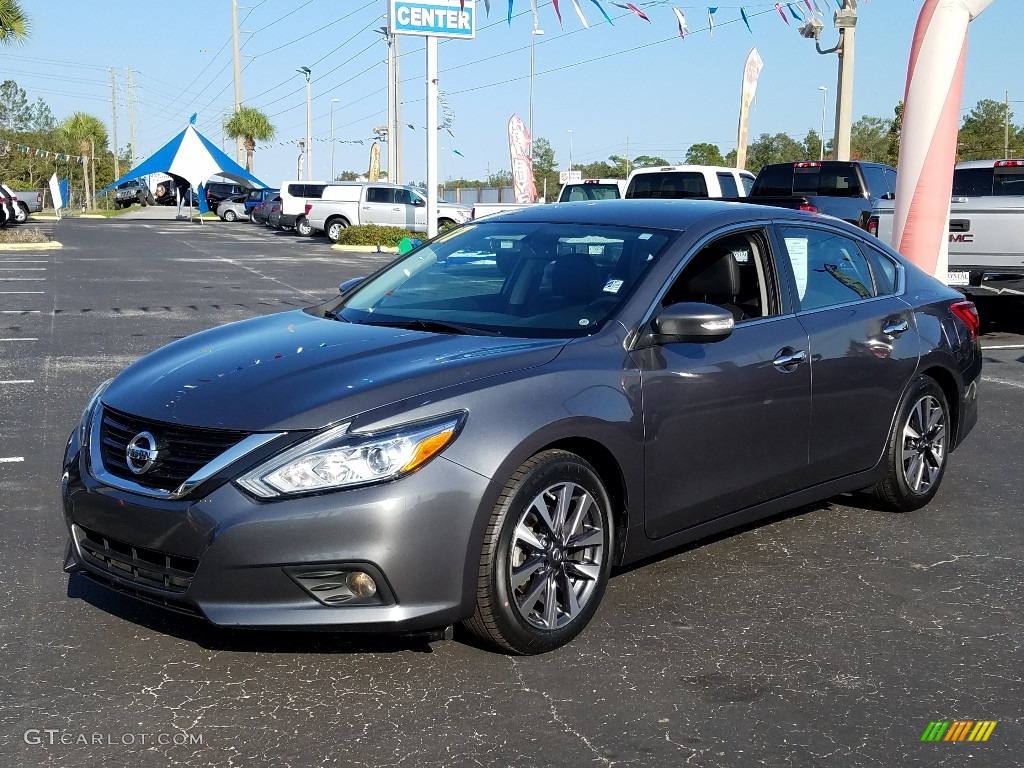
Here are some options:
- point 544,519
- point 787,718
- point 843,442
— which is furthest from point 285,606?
point 843,442

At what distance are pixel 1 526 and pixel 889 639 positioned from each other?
4.06 m

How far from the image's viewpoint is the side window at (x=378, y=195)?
38344mm

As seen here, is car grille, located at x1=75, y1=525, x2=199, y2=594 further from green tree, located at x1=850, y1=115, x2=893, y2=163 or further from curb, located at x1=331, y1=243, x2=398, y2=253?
green tree, located at x1=850, y1=115, x2=893, y2=163

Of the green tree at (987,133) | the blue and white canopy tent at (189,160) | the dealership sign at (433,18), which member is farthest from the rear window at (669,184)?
the green tree at (987,133)

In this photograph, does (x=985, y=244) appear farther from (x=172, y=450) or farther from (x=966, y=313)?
(x=172, y=450)

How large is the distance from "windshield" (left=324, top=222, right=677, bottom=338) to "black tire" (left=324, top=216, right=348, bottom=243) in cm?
3354

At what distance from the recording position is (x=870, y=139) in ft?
309

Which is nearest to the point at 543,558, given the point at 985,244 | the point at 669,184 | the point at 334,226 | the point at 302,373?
the point at 302,373

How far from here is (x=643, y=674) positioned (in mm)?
4047

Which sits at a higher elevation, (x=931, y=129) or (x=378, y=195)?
(x=378, y=195)

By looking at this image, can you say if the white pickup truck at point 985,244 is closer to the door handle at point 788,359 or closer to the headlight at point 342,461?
the door handle at point 788,359

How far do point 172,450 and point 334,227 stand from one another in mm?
35719

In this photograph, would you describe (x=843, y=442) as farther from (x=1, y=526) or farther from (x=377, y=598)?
(x=1, y=526)

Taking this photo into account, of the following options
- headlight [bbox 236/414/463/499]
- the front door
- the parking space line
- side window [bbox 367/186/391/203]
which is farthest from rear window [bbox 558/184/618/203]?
headlight [bbox 236/414/463/499]
